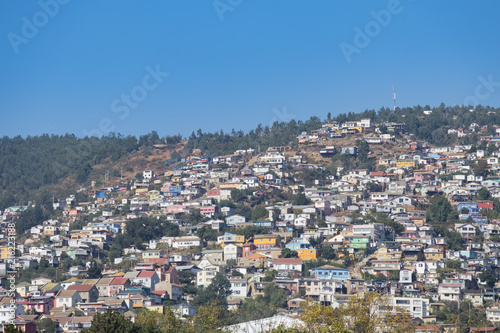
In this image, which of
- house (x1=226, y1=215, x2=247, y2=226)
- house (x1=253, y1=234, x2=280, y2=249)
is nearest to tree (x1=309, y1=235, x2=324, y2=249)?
house (x1=253, y1=234, x2=280, y2=249)

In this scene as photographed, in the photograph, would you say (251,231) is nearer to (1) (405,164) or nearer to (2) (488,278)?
(2) (488,278)

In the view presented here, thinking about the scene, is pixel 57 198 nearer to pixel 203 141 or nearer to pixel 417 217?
pixel 203 141

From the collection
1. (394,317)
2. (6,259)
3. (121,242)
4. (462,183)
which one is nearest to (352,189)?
(462,183)

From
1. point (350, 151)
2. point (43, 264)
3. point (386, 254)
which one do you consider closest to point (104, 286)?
point (43, 264)

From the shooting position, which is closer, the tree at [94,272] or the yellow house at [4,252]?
the tree at [94,272]

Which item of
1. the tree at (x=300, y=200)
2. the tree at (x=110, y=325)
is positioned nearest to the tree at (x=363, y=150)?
the tree at (x=300, y=200)

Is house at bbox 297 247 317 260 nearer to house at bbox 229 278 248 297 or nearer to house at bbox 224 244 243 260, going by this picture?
house at bbox 224 244 243 260

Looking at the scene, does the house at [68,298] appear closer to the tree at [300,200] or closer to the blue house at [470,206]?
the tree at [300,200]

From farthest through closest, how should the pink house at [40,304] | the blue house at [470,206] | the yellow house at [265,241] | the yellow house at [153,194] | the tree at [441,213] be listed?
Result: the yellow house at [153,194] → the blue house at [470,206] → the tree at [441,213] → the yellow house at [265,241] → the pink house at [40,304]
